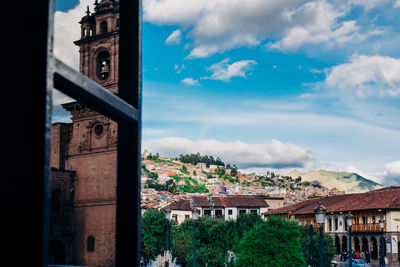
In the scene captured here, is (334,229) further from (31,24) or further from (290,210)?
(31,24)

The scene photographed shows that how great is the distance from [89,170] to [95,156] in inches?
34.5

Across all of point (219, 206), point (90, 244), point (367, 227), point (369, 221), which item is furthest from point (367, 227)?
point (219, 206)

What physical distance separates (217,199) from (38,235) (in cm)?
6390

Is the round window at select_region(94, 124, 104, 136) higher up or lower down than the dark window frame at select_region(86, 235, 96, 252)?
higher up

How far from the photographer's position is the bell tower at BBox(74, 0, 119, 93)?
2500cm

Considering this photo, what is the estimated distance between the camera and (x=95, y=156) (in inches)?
966

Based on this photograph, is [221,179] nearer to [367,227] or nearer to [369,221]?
[369,221]

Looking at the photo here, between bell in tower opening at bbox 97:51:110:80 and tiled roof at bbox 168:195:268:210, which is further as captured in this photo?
tiled roof at bbox 168:195:268:210

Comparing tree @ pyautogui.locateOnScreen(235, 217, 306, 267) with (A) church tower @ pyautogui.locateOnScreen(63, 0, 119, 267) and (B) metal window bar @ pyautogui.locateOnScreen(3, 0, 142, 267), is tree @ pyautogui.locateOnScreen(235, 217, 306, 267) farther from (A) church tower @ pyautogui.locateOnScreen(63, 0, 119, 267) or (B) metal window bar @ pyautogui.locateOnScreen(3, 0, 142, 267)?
(B) metal window bar @ pyautogui.locateOnScreen(3, 0, 142, 267)

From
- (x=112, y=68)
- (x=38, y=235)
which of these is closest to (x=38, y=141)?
(x=38, y=235)

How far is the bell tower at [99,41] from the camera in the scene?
25.0m

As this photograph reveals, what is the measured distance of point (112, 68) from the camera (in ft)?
73.8

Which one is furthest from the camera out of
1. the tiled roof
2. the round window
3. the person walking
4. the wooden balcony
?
the tiled roof

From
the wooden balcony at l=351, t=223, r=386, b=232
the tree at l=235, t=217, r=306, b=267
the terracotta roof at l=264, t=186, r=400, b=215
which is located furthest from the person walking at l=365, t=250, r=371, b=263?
the tree at l=235, t=217, r=306, b=267
